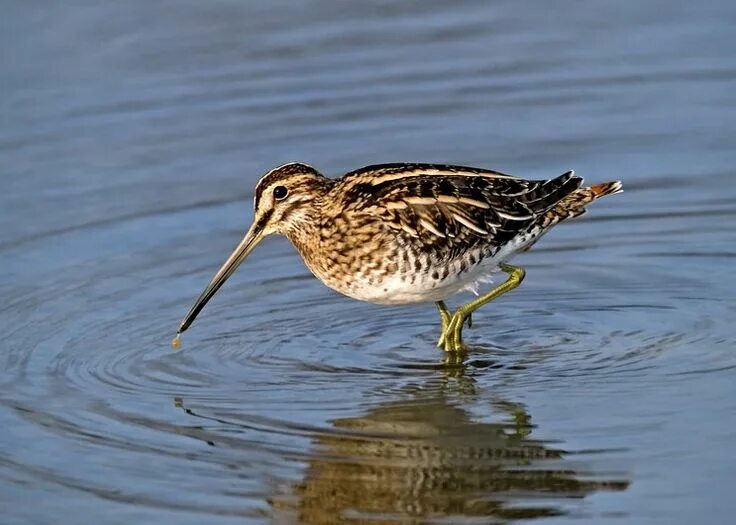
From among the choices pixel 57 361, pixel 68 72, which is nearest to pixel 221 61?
pixel 68 72

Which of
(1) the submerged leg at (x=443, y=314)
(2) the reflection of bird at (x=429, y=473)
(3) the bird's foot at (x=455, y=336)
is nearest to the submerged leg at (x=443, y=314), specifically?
(1) the submerged leg at (x=443, y=314)

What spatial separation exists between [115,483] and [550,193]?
3331mm

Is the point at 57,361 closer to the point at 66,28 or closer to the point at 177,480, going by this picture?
the point at 177,480

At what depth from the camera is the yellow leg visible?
947 centimetres

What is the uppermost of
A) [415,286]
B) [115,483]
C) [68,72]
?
[68,72]

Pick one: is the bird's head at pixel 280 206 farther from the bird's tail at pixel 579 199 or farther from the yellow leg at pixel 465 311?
the bird's tail at pixel 579 199

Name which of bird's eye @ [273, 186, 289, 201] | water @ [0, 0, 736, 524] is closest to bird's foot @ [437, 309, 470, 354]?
water @ [0, 0, 736, 524]

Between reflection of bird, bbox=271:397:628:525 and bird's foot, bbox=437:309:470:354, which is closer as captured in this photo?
reflection of bird, bbox=271:397:628:525

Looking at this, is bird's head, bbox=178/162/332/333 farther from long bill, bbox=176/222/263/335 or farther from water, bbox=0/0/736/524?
water, bbox=0/0/736/524

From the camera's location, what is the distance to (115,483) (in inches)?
300

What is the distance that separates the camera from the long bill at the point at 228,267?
9.48 meters

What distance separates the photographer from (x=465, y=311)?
31.5 feet

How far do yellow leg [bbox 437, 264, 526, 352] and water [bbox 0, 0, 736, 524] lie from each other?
14 cm

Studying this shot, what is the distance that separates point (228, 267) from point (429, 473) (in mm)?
2278
